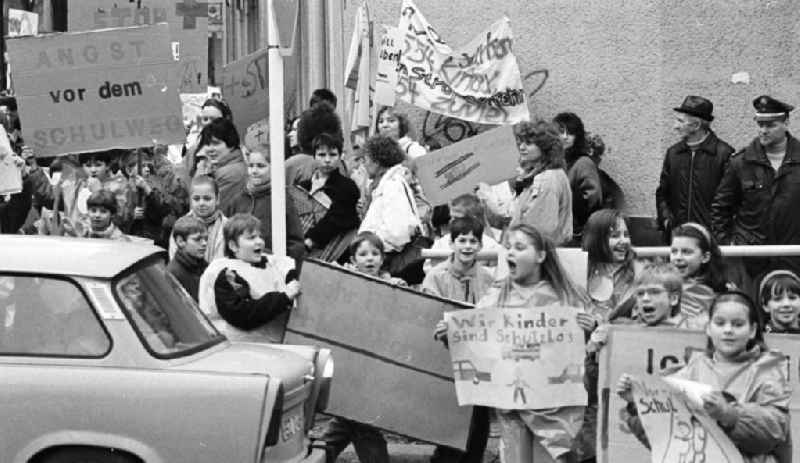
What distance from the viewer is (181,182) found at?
507 inches

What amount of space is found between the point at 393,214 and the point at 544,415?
283 centimetres

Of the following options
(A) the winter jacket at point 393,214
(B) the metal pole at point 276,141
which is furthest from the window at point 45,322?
(A) the winter jacket at point 393,214

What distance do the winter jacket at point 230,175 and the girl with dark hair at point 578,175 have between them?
2296mm

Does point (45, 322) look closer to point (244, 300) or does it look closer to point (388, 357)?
point (244, 300)

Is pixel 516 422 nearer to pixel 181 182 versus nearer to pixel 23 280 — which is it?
pixel 23 280

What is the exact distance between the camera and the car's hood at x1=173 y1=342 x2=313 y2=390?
291 inches

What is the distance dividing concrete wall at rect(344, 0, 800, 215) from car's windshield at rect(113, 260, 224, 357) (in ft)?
21.1

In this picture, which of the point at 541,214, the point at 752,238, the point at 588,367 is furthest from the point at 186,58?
the point at 588,367

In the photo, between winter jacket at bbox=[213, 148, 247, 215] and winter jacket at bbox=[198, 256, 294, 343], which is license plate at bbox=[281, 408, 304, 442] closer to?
winter jacket at bbox=[198, 256, 294, 343]

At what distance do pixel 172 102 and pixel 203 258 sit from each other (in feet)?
6.58

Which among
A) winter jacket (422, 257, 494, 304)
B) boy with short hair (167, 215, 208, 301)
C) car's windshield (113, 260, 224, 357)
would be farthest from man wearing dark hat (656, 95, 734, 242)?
car's windshield (113, 260, 224, 357)

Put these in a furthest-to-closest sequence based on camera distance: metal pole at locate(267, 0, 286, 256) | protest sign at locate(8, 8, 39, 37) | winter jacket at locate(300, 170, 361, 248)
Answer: protest sign at locate(8, 8, 39, 37) < winter jacket at locate(300, 170, 361, 248) < metal pole at locate(267, 0, 286, 256)

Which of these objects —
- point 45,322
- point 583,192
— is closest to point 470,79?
point 583,192

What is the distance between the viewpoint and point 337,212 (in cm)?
1135
